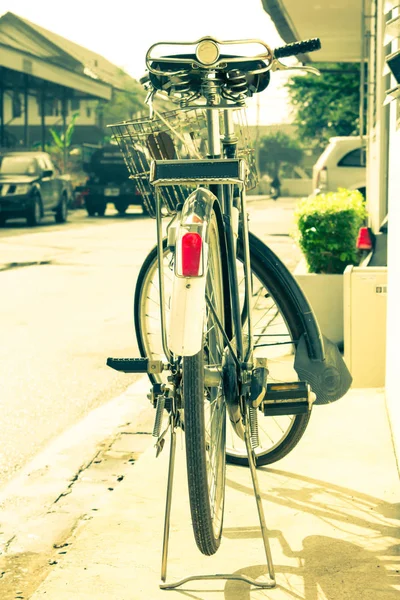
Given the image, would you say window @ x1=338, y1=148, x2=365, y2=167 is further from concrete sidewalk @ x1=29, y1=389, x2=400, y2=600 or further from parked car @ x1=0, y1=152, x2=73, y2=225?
concrete sidewalk @ x1=29, y1=389, x2=400, y2=600

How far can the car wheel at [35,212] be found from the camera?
76.4 ft

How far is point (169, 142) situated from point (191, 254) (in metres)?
1.05

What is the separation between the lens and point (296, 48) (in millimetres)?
3852

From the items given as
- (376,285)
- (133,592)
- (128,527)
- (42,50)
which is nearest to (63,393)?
(376,285)

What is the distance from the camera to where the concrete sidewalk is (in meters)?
3.24

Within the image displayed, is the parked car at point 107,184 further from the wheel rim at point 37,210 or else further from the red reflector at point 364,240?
the red reflector at point 364,240

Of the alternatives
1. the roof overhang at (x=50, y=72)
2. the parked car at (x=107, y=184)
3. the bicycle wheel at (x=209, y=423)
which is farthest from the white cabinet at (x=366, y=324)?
the roof overhang at (x=50, y=72)

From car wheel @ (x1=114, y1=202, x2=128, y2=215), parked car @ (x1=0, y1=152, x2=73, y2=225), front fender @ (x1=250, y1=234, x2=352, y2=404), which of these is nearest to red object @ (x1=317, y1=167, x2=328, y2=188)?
parked car @ (x1=0, y1=152, x2=73, y2=225)

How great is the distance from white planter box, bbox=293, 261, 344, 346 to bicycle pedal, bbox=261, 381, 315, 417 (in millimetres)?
4416

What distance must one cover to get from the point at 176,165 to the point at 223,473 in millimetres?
1097

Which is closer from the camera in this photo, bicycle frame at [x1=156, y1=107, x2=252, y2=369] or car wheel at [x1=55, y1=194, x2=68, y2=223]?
bicycle frame at [x1=156, y1=107, x2=252, y2=369]

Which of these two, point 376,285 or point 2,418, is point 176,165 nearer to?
point 2,418

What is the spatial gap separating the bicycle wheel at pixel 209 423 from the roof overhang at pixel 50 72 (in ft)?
92.7

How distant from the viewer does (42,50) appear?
147 feet
